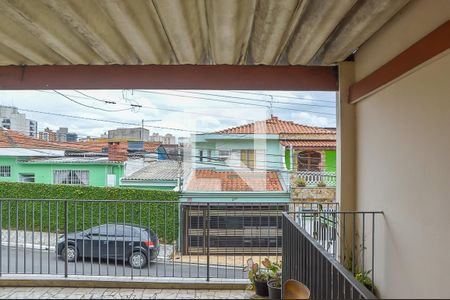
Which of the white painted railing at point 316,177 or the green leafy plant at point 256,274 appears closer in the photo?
the green leafy plant at point 256,274

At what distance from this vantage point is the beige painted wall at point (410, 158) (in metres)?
2.17

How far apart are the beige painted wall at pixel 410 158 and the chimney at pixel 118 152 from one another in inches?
228

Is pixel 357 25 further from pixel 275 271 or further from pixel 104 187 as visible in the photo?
pixel 104 187

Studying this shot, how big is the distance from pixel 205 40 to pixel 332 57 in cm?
127

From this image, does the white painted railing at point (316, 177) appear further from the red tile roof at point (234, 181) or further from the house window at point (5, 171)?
the house window at point (5, 171)

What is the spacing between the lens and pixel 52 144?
7.41 meters

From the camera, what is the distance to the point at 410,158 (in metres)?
2.58

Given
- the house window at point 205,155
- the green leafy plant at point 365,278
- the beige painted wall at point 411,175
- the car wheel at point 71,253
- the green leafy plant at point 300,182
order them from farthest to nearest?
the house window at point 205,155 < the green leafy plant at point 300,182 < the car wheel at point 71,253 < the green leafy plant at point 365,278 < the beige painted wall at point 411,175

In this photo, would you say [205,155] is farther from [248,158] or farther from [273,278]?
[273,278]

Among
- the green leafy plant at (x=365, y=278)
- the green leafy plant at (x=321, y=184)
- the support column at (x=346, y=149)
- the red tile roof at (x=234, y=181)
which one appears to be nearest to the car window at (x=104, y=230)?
the support column at (x=346, y=149)

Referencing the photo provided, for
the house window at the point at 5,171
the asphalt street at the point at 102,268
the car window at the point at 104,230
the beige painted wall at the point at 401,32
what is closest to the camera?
the beige painted wall at the point at 401,32

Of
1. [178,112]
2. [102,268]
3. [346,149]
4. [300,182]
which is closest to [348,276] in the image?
[346,149]

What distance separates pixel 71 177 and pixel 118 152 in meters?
1.10

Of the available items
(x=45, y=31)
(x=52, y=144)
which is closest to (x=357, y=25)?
(x=45, y=31)
